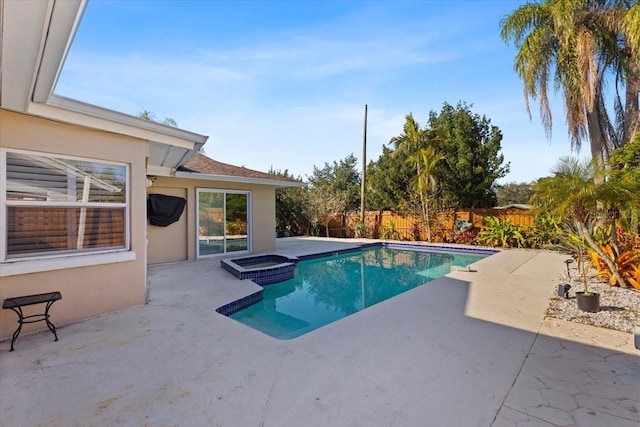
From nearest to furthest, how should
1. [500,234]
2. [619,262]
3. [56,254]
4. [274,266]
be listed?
[56,254] → [619,262] → [274,266] → [500,234]

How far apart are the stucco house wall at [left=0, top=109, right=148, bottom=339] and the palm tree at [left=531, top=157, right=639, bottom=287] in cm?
759

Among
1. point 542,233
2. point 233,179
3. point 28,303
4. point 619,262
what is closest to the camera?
point 28,303

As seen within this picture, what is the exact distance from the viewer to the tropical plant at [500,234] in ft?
46.4

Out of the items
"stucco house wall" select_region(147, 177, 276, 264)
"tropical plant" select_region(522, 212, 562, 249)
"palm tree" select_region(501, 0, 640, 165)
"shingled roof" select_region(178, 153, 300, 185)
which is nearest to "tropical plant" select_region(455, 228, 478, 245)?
"tropical plant" select_region(522, 212, 562, 249)

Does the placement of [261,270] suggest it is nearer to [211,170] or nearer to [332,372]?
[211,170]

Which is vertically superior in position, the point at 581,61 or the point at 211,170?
the point at 581,61

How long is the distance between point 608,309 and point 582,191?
6.70 feet

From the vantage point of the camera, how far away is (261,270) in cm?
838

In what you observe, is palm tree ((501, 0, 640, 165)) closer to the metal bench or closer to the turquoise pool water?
the turquoise pool water

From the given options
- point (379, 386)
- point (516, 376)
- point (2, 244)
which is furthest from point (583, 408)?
point (2, 244)

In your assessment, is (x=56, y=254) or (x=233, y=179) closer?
(x=56, y=254)

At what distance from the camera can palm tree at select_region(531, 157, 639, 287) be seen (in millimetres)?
5520

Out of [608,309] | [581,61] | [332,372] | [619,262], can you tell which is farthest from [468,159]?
[332,372]

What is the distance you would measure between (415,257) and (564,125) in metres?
7.79
